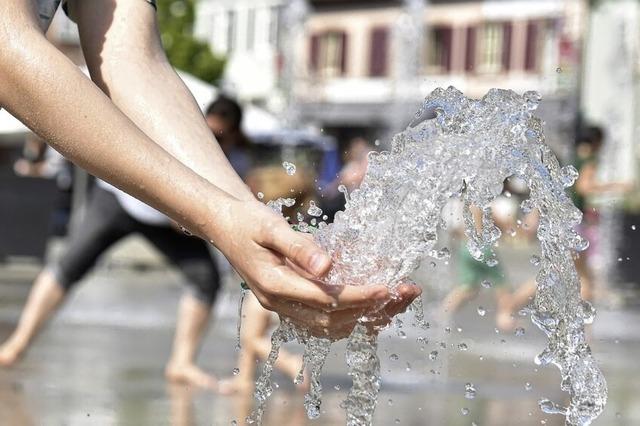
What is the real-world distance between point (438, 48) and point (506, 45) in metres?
2.90

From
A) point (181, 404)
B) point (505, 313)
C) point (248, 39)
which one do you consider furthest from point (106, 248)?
point (248, 39)

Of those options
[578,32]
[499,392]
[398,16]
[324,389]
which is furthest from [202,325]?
[398,16]

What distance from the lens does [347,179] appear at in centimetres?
1282

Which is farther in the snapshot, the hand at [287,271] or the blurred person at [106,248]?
the blurred person at [106,248]

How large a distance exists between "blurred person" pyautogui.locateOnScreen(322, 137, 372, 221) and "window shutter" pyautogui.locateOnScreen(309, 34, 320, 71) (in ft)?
118

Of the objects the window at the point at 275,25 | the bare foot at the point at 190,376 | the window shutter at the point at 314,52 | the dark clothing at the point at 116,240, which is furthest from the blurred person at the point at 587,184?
the window at the point at 275,25

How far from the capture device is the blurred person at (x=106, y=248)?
25.4ft

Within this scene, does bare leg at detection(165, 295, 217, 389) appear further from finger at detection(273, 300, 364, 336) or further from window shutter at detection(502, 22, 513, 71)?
window shutter at detection(502, 22, 513, 71)

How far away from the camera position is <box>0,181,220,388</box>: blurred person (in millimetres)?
7742

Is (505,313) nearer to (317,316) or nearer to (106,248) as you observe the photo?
(106,248)

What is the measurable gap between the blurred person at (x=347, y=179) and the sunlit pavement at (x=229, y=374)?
1233 mm

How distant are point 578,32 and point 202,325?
130ft

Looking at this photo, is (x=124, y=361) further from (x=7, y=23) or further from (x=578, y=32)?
(x=578, y=32)

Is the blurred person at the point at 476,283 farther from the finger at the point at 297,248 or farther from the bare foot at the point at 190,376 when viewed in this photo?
the finger at the point at 297,248
